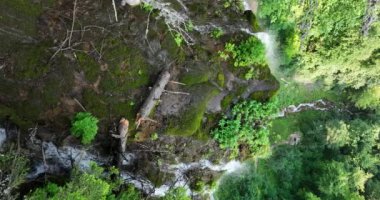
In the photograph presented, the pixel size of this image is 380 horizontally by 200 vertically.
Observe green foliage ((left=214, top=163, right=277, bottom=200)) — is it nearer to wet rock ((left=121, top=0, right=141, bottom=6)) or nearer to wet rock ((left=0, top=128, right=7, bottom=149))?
wet rock ((left=121, top=0, right=141, bottom=6))

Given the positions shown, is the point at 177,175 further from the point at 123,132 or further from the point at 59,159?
the point at 59,159

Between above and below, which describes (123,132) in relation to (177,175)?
above

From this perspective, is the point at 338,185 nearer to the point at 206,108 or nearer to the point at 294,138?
the point at 294,138

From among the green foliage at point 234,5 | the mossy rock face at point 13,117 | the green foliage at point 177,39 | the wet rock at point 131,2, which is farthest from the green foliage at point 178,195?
the green foliage at point 234,5

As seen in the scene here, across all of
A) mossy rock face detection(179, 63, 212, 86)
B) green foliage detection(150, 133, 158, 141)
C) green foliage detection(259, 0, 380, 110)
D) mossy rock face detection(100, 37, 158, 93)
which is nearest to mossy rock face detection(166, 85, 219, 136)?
mossy rock face detection(179, 63, 212, 86)

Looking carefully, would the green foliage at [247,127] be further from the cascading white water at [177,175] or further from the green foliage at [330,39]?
the green foliage at [330,39]

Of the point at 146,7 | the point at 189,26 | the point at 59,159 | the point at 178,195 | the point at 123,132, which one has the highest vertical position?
the point at 146,7

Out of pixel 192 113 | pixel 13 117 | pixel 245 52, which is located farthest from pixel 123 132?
pixel 245 52

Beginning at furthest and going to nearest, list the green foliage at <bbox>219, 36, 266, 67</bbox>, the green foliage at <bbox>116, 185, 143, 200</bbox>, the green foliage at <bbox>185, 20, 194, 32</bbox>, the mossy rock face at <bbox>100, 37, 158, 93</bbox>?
the green foliage at <bbox>219, 36, 266, 67</bbox>
the green foliage at <bbox>185, 20, 194, 32</bbox>
the green foliage at <bbox>116, 185, 143, 200</bbox>
the mossy rock face at <bbox>100, 37, 158, 93</bbox>
